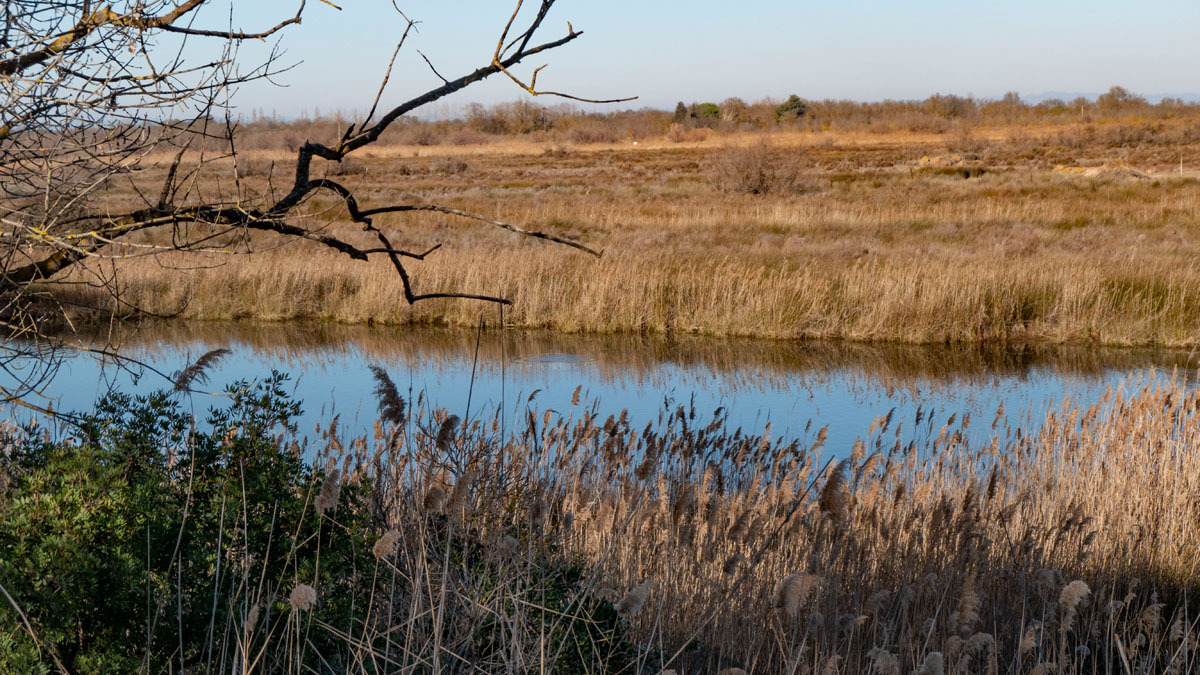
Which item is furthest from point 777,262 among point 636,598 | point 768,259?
point 636,598

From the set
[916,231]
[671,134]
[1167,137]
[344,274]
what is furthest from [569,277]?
[671,134]

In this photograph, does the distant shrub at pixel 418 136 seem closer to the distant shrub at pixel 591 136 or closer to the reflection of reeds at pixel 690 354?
the distant shrub at pixel 591 136

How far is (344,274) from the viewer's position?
1622 centimetres

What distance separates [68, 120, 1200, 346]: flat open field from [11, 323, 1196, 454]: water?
1.64ft

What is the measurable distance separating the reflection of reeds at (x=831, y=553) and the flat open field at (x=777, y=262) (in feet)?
5.60

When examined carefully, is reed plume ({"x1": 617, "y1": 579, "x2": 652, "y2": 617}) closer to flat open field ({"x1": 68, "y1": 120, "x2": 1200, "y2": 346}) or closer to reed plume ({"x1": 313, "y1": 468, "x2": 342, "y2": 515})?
reed plume ({"x1": 313, "y1": 468, "x2": 342, "y2": 515})

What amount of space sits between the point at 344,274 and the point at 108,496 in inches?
549

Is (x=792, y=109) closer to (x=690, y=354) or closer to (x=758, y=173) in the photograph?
(x=758, y=173)

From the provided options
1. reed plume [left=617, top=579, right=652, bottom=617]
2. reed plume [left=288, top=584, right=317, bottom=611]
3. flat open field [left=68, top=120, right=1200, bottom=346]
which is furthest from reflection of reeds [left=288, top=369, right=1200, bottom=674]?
flat open field [left=68, top=120, right=1200, bottom=346]

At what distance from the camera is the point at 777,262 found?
56.8 feet

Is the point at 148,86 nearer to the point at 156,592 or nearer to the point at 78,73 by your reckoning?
the point at 78,73

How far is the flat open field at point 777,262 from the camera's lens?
539 inches

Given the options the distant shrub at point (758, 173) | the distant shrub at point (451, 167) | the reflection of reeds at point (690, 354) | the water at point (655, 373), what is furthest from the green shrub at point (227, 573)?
the distant shrub at point (451, 167)

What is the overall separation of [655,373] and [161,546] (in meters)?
9.48
